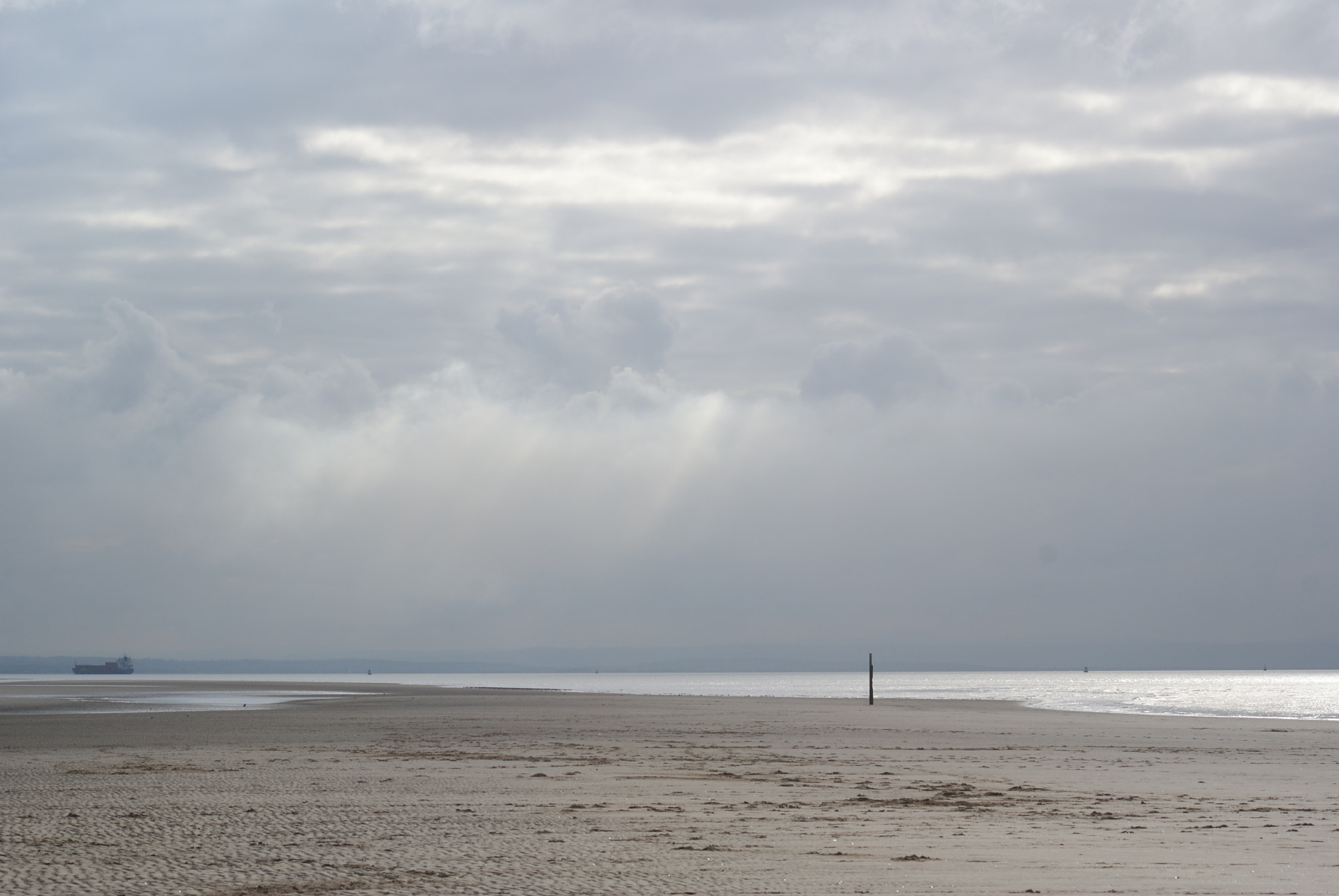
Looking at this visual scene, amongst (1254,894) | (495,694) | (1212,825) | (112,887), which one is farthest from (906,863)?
(495,694)

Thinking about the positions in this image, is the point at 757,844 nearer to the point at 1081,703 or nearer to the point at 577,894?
the point at 577,894

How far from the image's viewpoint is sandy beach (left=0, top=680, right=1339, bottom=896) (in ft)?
41.9

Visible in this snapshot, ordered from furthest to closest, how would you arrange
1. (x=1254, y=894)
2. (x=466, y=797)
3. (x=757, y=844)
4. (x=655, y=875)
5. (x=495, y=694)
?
(x=495, y=694) → (x=466, y=797) → (x=757, y=844) → (x=655, y=875) → (x=1254, y=894)

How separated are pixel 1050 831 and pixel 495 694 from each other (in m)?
69.9

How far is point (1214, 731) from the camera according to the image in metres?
40.3

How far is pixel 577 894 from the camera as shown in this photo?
1185 cm

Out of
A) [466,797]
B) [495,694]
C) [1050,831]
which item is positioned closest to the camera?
[1050,831]

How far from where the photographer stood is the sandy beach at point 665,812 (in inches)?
502

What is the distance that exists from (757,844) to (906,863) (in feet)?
7.46

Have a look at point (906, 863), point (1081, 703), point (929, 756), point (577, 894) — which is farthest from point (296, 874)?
point (1081, 703)

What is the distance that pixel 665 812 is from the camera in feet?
59.5

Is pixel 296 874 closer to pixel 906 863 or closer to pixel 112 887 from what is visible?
pixel 112 887

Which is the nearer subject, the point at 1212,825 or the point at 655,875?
the point at 655,875

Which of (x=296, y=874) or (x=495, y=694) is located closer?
(x=296, y=874)
